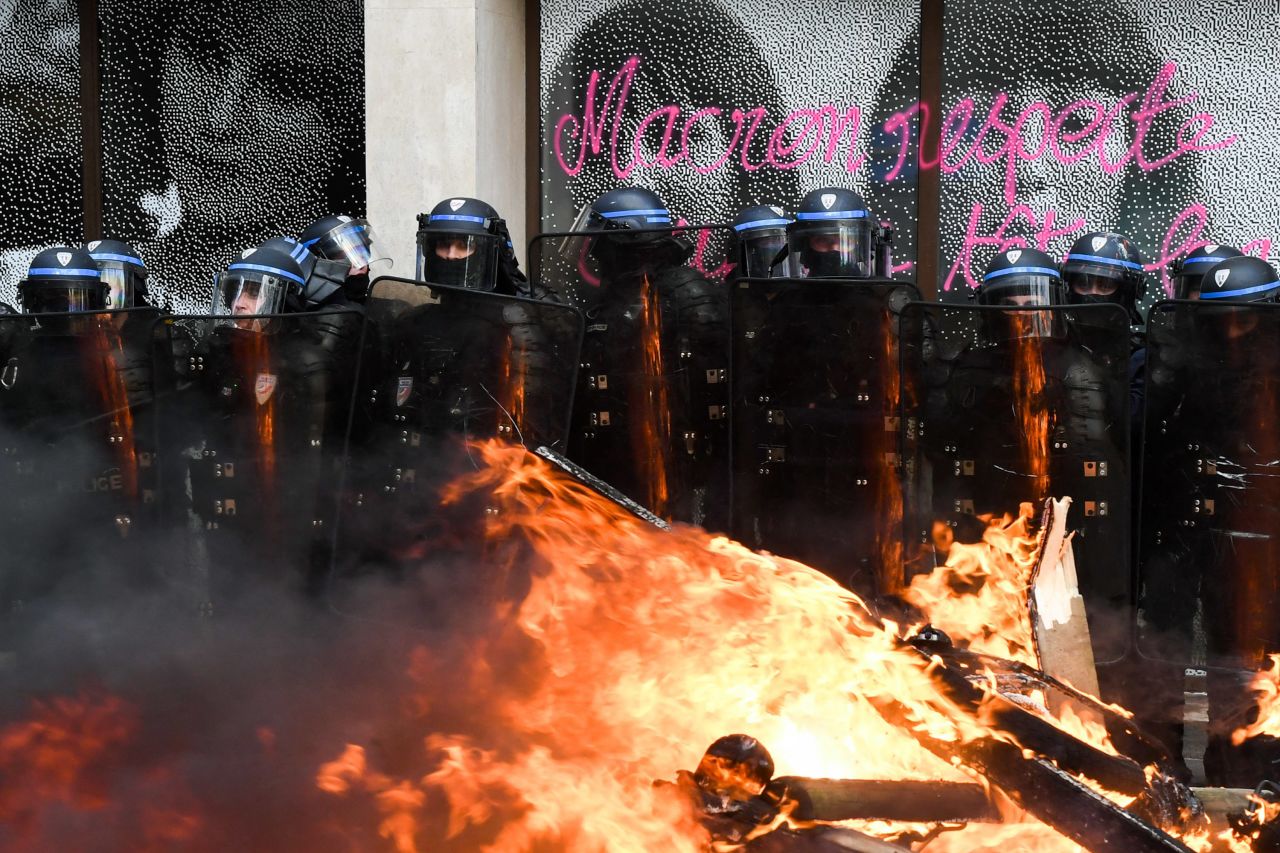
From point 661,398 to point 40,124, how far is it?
539 cm

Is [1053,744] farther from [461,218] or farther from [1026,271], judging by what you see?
[461,218]

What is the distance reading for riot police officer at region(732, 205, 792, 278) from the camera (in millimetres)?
5664

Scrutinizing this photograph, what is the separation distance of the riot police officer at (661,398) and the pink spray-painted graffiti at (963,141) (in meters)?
2.80

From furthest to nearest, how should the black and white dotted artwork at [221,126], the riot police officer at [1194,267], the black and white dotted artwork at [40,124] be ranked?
the black and white dotted artwork at [40,124] → the black and white dotted artwork at [221,126] → the riot police officer at [1194,267]

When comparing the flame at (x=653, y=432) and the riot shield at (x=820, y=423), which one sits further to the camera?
the flame at (x=653, y=432)

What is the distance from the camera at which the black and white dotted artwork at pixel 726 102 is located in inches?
301

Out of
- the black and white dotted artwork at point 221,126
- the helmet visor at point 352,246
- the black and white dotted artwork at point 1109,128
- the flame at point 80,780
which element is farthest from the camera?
the black and white dotted artwork at point 221,126

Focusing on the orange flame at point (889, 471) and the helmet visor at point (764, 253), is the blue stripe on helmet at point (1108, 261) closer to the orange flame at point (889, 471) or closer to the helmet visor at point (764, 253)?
the helmet visor at point (764, 253)

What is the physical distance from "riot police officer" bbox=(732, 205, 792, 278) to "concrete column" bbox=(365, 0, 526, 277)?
1.92m

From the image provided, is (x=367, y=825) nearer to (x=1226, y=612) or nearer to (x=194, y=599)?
(x=194, y=599)

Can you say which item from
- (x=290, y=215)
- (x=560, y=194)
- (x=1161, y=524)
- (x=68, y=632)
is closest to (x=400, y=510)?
(x=68, y=632)

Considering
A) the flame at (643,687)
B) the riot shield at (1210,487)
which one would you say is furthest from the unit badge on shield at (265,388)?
the riot shield at (1210,487)

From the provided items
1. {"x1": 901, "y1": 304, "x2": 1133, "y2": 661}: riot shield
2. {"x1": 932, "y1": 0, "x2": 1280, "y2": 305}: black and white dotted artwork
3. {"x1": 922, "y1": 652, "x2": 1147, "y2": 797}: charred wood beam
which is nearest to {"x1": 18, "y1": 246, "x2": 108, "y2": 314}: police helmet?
{"x1": 901, "y1": 304, "x2": 1133, "y2": 661}: riot shield

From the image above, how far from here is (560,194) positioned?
7.94 meters
